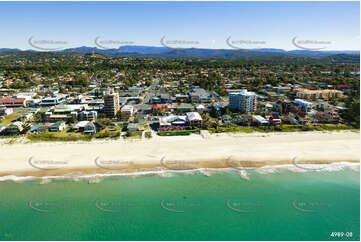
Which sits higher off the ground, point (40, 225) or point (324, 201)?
point (324, 201)

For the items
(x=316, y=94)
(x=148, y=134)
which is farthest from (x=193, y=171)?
(x=316, y=94)

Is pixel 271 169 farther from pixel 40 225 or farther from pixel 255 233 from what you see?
pixel 40 225

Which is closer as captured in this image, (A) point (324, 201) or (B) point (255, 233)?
(B) point (255, 233)

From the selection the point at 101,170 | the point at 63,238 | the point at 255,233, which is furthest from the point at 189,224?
the point at 101,170

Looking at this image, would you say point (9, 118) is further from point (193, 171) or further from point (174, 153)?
point (193, 171)

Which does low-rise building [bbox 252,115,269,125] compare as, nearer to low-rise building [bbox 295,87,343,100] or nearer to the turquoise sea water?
the turquoise sea water

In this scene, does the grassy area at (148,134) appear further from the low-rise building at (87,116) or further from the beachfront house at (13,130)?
the beachfront house at (13,130)

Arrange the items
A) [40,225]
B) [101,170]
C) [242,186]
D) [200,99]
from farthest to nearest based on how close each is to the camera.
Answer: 1. [200,99]
2. [101,170]
3. [242,186]
4. [40,225]
